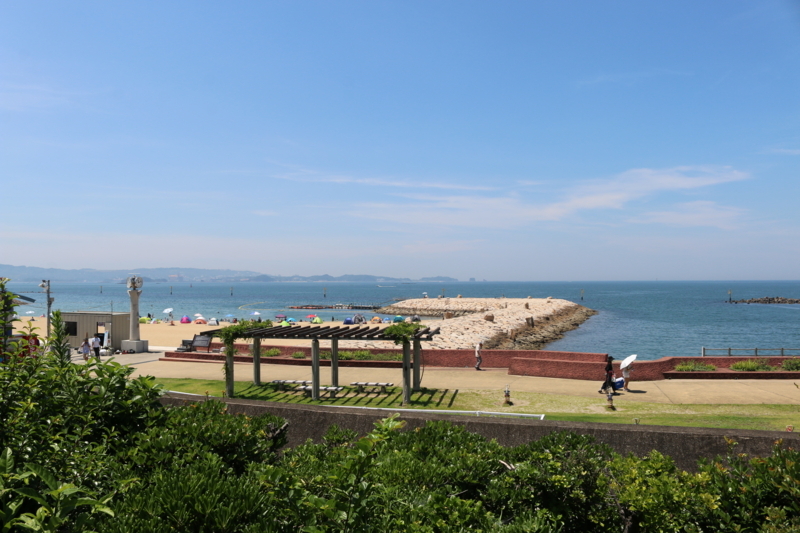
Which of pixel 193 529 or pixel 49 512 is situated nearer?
pixel 49 512

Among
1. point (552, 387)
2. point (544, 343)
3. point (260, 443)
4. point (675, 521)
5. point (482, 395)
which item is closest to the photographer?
point (675, 521)

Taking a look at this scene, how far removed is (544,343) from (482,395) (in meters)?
34.2

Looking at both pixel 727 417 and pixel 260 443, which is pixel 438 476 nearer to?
pixel 260 443

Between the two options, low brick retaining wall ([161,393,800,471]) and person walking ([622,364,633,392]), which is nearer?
low brick retaining wall ([161,393,800,471])

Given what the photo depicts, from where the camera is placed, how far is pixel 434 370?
22.5 m

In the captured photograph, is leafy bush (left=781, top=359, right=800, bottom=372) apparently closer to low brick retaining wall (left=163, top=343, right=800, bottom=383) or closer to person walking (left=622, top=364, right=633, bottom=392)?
low brick retaining wall (left=163, top=343, right=800, bottom=383)

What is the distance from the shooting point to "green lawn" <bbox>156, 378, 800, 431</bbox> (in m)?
13.2

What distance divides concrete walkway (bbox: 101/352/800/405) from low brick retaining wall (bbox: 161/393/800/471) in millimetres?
10959

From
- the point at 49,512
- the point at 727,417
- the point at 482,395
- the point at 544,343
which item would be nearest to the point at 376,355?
the point at 482,395

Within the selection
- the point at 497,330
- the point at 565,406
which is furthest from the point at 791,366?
the point at 497,330

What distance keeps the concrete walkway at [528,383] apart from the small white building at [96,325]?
4.76 meters

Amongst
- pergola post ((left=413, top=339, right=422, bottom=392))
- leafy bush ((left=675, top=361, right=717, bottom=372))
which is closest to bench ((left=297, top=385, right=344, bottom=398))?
pergola post ((left=413, top=339, right=422, bottom=392))

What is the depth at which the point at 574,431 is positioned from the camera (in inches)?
243

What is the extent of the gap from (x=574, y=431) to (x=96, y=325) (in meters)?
29.0
